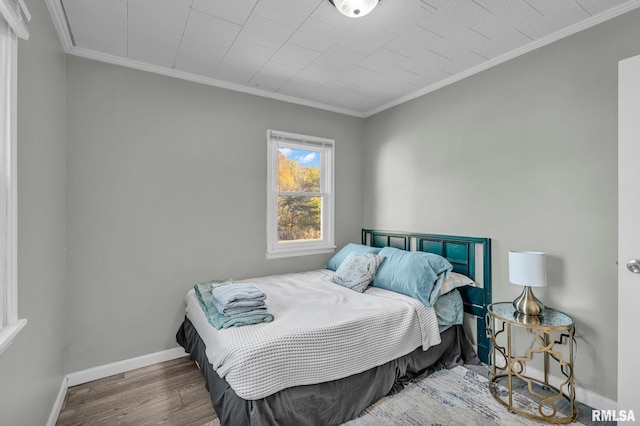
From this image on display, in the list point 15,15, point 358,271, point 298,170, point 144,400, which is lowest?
point 144,400

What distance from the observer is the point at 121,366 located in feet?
8.41

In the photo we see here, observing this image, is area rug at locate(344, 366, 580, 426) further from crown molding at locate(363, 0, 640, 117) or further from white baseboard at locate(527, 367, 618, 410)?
crown molding at locate(363, 0, 640, 117)

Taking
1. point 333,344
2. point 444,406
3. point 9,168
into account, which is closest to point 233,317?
point 333,344

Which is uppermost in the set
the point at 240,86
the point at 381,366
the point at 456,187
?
the point at 240,86

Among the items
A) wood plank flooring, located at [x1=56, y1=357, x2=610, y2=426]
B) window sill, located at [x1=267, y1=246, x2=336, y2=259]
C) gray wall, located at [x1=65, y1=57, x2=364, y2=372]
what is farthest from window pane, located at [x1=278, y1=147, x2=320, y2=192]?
wood plank flooring, located at [x1=56, y1=357, x2=610, y2=426]

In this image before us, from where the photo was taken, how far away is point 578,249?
213cm

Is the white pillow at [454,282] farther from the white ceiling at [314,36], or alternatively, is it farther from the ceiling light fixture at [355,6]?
the ceiling light fixture at [355,6]

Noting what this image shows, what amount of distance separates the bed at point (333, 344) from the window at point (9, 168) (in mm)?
954

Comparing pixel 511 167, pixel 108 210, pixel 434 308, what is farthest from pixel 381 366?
pixel 108 210

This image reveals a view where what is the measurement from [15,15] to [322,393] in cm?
230

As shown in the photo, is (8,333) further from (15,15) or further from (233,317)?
(15,15)

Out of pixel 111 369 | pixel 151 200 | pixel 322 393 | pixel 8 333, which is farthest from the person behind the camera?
pixel 151 200

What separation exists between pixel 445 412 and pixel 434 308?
2.43 ft

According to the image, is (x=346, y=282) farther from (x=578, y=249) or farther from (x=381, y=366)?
(x=578, y=249)
